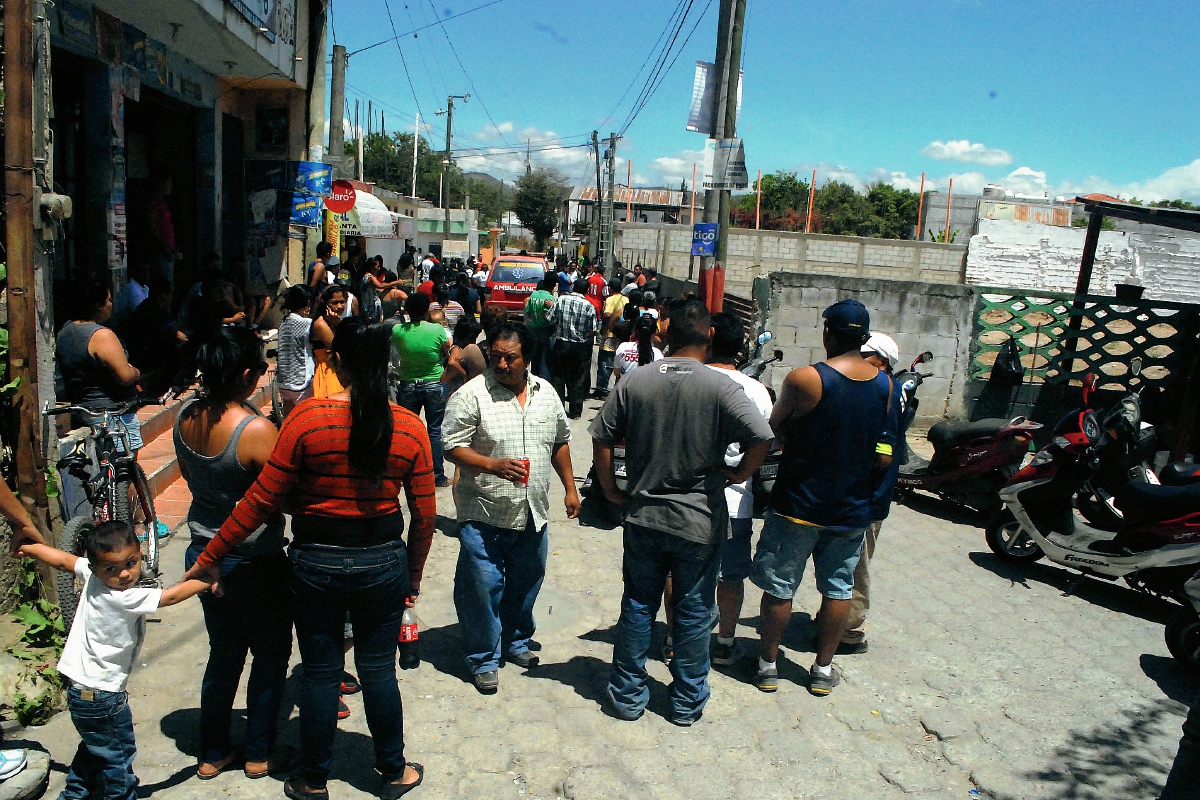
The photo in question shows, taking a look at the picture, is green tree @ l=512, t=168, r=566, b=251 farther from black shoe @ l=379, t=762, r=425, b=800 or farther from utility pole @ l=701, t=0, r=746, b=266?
black shoe @ l=379, t=762, r=425, b=800

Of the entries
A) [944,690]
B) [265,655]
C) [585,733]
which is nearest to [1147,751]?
[944,690]

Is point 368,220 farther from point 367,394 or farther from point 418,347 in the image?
point 367,394

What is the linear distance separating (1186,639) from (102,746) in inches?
210

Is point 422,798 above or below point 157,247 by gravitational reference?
below

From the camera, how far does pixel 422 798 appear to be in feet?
11.0

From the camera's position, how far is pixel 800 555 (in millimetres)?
4191

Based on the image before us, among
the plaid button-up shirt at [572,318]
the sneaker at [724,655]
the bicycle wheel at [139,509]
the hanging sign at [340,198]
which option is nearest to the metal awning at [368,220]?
the hanging sign at [340,198]

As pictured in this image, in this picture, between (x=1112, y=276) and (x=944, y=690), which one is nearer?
(x=944, y=690)

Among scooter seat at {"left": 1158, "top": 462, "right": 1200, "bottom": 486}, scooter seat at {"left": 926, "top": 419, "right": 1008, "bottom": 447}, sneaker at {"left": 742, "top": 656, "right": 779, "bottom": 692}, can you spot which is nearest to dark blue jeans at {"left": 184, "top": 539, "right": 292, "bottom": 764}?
sneaker at {"left": 742, "top": 656, "right": 779, "bottom": 692}

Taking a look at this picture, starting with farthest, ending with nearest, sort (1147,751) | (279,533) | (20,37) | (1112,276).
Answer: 1. (1112,276)
2. (1147,751)
3. (20,37)
4. (279,533)

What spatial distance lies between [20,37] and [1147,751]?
5975 millimetres

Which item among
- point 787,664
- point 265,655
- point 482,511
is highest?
point 482,511

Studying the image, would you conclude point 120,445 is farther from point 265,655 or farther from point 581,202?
point 581,202

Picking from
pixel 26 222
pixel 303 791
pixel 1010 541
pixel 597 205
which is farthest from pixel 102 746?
pixel 597 205
